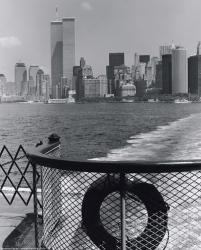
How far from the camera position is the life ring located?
3182 millimetres

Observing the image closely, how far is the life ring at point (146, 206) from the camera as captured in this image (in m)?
3.18

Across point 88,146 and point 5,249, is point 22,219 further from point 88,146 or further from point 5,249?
point 88,146

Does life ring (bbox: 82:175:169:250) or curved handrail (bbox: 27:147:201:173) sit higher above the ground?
curved handrail (bbox: 27:147:201:173)

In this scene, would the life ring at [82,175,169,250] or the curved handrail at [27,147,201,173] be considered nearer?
the curved handrail at [27,147,201,173]

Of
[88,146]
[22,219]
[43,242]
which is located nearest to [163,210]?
[43,242]

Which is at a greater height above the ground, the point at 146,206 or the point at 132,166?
the point at 132,166

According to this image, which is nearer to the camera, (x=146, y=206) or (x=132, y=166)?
(x=132, y=166)

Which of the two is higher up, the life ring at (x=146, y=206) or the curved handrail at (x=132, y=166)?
the curved handrail at (x=132, y=166)

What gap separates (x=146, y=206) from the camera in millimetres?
3213

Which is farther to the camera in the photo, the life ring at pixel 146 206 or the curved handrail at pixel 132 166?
the life ring at pixel 146 206

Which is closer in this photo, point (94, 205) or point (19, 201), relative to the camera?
point (94, 205)

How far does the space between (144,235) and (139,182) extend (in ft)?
1.45

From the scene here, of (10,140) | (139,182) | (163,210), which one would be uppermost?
(139,182)

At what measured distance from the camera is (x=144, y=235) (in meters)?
3.30
